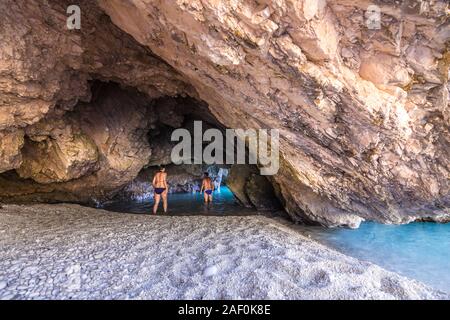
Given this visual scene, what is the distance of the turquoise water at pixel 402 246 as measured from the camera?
224 inches

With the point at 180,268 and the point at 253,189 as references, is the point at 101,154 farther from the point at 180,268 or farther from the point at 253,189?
the point at 180,268

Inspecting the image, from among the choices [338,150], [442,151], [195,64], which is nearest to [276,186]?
[338,150]

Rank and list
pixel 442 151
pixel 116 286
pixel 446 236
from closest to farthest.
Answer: pixel 116 286 → pixel 442 151 → pixel 446 236

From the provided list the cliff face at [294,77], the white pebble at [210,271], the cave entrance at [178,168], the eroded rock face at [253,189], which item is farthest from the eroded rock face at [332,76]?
the eroded rock face at [253,189]

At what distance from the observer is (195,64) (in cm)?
545

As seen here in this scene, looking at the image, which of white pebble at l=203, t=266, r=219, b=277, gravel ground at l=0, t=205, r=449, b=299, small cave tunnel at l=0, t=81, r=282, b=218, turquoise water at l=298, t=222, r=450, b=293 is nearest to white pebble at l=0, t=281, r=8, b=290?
gravel ground at l=0, t=205, r=449, b=299

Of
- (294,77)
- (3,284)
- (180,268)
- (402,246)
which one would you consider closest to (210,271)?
(180,268)

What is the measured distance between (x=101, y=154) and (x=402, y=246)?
31.4ft

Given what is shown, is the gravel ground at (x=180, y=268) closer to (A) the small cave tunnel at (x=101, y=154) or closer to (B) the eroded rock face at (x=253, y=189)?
(A) the small cave tunnel at (x=101, y=154)

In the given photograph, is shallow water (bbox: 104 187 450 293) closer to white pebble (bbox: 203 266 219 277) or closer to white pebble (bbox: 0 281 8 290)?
white pebble (bbox: 203 266 219 277)

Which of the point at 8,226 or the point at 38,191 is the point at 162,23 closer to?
the point at 8,226

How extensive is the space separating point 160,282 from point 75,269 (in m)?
1.20

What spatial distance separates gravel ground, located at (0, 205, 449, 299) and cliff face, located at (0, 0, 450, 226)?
2.39m

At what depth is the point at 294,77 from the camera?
191 inches
